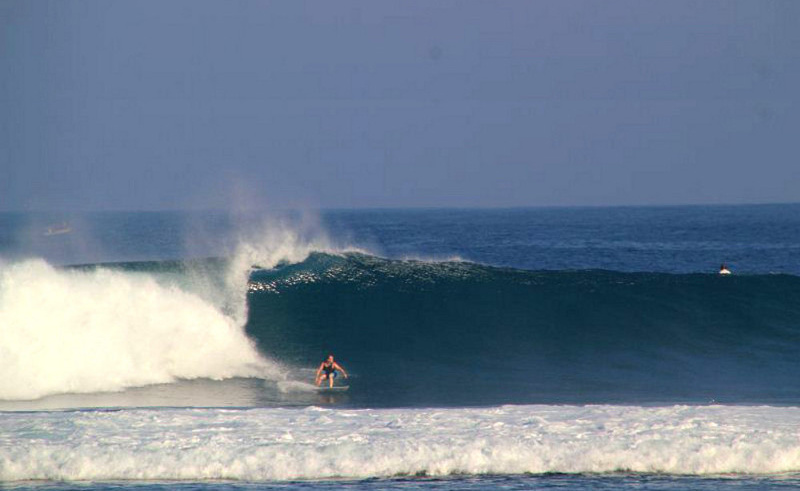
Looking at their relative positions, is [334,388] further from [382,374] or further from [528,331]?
[528,331]

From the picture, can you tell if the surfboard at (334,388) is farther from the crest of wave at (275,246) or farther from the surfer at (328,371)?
the crest of wave at (275,246)

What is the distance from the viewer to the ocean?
10344mm

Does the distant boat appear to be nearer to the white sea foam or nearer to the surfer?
the surfer

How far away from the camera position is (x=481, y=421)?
11758 millimetres

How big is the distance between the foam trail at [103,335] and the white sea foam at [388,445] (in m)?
2.95

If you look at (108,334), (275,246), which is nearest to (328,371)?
(108,334)

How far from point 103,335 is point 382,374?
4.70 metres

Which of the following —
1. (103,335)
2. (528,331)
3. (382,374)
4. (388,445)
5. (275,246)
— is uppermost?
(275,246)

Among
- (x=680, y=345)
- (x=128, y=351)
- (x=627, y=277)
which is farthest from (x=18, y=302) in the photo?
(x=627, y=277)

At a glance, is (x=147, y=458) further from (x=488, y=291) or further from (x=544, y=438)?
(x=488, y=291)

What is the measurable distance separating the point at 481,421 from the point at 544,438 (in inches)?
39.5

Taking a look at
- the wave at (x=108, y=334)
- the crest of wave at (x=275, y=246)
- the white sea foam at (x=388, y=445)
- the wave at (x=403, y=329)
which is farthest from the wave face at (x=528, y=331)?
the white sea foam at (x=388, y=445)

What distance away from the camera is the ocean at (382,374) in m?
10.3

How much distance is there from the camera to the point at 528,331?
63.9 feet
